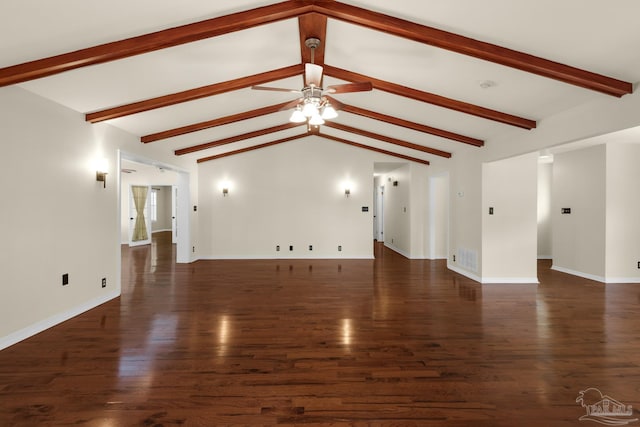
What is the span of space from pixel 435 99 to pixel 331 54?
1.47 m

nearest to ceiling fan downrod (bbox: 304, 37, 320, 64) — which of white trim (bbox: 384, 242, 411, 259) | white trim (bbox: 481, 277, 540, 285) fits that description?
white trim (bbox: 481, 277, 540, 285)

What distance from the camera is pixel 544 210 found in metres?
7.76

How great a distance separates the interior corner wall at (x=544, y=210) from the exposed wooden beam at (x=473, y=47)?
5.47 meters

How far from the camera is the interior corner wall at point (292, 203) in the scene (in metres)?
8.08

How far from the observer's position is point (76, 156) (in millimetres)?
3844

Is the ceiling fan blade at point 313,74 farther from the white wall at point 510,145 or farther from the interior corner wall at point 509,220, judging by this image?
the interior corner wall at point 509,220

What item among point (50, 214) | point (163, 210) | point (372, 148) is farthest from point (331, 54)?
point (163, 210)

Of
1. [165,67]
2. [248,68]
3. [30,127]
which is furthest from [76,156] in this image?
[248,68]

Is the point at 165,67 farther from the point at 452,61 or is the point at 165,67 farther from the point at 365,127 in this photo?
the point at 365,127

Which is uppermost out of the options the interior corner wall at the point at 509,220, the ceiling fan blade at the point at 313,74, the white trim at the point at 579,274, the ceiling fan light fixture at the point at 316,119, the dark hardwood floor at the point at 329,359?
the ceiling fan blade at the point at 313,74

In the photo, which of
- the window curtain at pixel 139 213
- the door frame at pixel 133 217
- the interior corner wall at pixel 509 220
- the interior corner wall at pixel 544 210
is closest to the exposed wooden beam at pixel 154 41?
the interior corner wall at pixel 509 220

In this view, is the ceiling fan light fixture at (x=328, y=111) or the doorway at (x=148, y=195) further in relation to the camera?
the doorway at (x=148, y=195)
